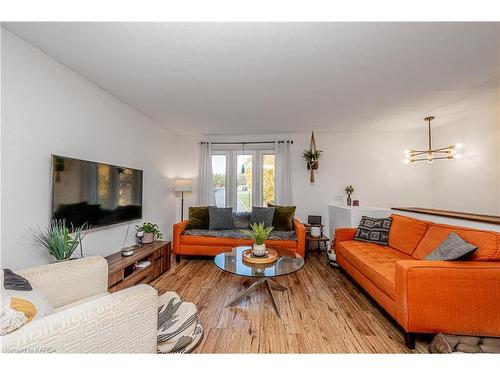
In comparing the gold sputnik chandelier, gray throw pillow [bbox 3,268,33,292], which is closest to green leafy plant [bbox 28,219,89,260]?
gray throw pillow [bbox 3,268,33,292]

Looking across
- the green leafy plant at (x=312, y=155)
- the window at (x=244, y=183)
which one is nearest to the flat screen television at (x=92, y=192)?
the window at (x=244, y=183)

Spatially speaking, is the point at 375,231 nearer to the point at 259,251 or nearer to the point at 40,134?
the point at 259,251

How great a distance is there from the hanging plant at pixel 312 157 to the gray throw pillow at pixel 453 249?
2543 millimetres

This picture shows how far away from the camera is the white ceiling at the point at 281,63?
1.50m

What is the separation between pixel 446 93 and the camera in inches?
97.8

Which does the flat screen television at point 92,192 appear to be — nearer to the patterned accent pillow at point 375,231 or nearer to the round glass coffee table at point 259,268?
the round glass coffee table at point 259,268

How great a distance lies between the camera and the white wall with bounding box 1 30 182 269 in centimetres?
154

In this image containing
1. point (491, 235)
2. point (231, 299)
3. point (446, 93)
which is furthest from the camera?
point (446, 93)

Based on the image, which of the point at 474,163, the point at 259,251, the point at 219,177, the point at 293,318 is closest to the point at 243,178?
the point at 219,177

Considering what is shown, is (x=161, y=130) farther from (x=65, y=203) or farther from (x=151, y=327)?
(x=151, y=327)

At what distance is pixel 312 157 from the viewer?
13.7 feet

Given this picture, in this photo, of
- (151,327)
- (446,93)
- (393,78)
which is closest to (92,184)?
(151,327)

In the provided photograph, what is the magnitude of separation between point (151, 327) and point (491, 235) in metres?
2.54
